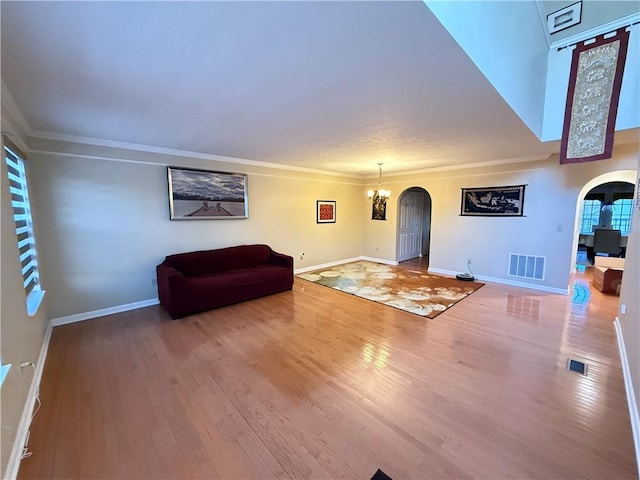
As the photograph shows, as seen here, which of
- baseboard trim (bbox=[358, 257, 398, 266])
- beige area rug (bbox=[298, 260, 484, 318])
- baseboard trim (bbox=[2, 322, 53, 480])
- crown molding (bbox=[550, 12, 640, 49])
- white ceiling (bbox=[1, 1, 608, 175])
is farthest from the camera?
baseboard trim (bbox=[358, 257, 398, 266])

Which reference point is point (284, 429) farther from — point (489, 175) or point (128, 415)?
point (489, 175)

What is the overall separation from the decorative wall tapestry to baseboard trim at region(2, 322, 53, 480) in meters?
5.83

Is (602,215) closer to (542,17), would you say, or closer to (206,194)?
(542,17)

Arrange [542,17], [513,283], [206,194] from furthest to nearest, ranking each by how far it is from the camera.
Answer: [513,283], [206,194], [542,17]

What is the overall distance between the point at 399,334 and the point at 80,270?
14.0 feet

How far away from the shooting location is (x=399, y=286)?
16.8 feet

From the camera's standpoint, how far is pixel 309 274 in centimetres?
607

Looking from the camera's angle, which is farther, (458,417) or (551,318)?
(551,318)

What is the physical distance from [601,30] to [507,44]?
1.92 m

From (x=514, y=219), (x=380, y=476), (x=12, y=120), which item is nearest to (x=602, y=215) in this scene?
(x=514, y=219)

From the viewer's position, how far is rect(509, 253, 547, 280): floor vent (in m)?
4.91

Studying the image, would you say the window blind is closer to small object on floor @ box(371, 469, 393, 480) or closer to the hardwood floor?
the hardwood floor

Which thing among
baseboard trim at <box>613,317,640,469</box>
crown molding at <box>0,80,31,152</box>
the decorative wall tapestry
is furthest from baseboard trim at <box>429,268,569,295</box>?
crown molding at <box>0,80,31,152</box>

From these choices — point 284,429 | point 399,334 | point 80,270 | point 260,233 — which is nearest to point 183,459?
point 284,429
